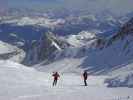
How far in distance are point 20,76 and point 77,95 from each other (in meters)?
22.4

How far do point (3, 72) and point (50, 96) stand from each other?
Result: 24207 millimetres

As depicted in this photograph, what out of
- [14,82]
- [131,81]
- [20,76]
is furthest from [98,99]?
[20,76]

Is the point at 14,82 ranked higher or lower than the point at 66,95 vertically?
higher

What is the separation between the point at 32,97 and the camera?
35.9m

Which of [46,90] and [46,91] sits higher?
[46,90]

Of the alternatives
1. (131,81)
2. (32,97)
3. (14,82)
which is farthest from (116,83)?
(32,97)

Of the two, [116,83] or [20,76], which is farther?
[20,76]

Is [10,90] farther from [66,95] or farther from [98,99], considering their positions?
[98,99]

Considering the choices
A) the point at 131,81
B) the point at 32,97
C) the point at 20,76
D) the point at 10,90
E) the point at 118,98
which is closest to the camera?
the point at 118,98

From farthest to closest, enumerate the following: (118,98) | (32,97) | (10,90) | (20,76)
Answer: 1. (20,76)
2. (10,90)
3. (32,97)
4. (118,98)

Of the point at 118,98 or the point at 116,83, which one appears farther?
the point at 116,83

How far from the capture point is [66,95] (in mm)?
36344

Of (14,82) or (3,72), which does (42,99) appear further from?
(3,72)

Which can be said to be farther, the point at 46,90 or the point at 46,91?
the point at 46,90
